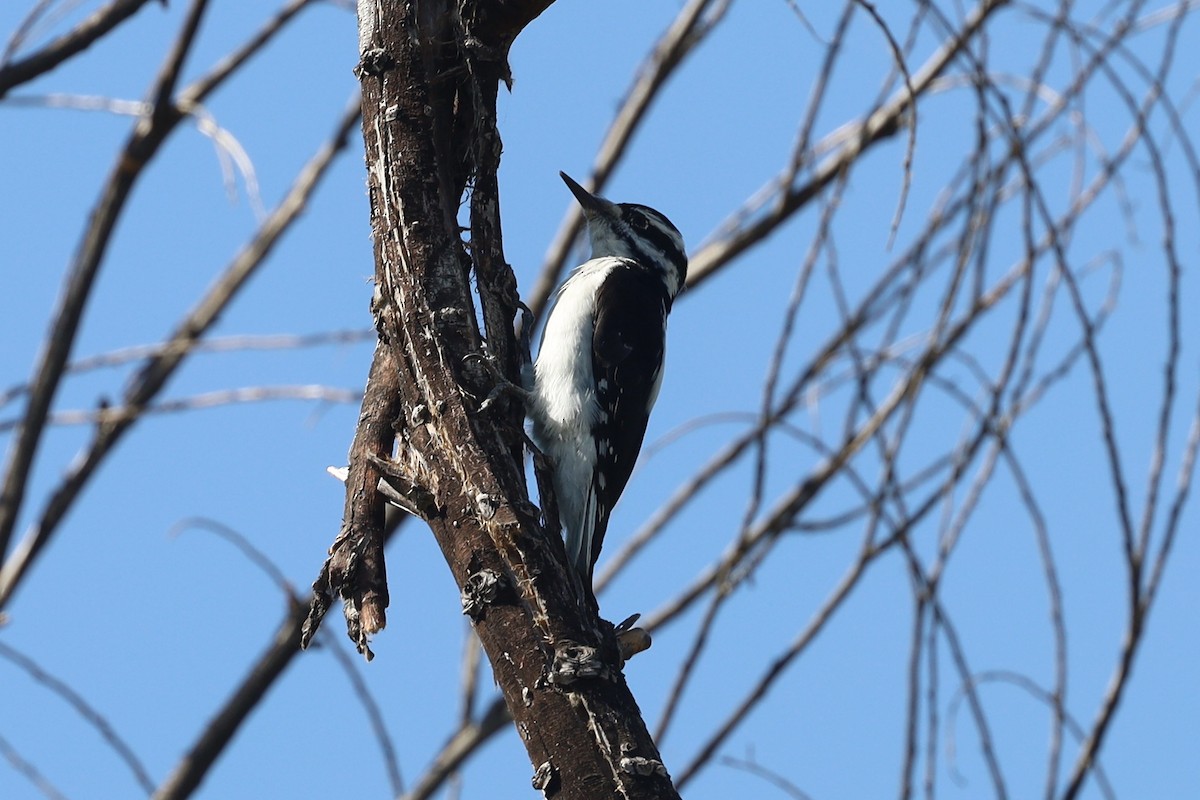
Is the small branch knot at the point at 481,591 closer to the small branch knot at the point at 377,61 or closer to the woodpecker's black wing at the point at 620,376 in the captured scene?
the small branch knot at the point at 377,61

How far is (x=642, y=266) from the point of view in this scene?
536 cm

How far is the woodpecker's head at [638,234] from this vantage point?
546cm

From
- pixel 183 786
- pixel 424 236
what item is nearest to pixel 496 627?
pixel 424 236

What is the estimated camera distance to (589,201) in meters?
5.45

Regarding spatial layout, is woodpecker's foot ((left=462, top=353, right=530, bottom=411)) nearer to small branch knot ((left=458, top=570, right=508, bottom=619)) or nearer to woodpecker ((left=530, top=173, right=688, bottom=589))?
small branch knot ((left=458, top=570, right=508, bottom=619))

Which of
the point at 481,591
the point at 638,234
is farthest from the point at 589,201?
the point at 481,591

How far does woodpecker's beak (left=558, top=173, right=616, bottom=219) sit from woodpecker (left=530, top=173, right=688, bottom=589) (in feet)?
0.09

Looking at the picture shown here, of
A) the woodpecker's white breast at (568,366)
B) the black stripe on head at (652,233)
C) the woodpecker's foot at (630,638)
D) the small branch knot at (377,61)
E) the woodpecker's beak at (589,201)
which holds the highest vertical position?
the woodpecker's beak at (589,201)

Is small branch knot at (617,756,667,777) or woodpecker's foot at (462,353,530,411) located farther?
woodpecker's foot at (462,353,530,411)

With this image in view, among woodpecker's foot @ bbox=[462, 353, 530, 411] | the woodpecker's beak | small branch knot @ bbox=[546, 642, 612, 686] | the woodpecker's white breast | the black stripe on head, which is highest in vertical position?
the woodpecker's beak

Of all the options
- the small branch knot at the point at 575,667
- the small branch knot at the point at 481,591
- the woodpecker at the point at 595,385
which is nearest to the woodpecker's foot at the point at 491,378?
the small branch knot at the point at 481,591

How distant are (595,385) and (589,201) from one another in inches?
47.8

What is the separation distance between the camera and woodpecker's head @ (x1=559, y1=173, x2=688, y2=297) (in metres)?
5.46

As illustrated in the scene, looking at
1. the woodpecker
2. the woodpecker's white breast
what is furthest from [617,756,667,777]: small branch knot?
the woodpecker's white breast
